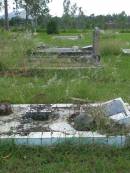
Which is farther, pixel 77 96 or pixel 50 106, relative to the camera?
pixel 77 96

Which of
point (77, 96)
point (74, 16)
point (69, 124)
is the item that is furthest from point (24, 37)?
point (74, 16)

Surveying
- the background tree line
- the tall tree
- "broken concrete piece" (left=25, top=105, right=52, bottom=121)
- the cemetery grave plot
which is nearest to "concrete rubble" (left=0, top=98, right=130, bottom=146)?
"broken concrete piece" (left=25, top=105, right=52, bottom=121)

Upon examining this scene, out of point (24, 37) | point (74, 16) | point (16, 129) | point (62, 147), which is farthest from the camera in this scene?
point (74, 16)

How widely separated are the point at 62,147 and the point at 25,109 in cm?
129

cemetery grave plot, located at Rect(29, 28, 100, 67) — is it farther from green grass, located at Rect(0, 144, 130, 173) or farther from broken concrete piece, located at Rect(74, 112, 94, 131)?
green grass, located at Rect(0, 144, 130, 173)

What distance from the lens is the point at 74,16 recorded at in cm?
5416

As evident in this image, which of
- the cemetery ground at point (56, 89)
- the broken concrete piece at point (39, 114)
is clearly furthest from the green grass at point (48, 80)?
the broken concrete piece at point (39, 114)

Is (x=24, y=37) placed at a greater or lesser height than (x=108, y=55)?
greater

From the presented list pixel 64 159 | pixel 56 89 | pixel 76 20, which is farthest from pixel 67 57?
pixel 76 20

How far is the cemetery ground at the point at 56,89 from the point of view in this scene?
4129 mm

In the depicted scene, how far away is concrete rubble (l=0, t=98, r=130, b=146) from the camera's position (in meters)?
4.52

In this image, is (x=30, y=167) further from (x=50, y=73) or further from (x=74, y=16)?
(x=74, y=16)

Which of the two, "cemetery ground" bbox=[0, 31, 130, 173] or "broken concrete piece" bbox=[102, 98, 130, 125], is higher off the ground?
"broken concrete piece" bbox=[102, 98, 130, 125]

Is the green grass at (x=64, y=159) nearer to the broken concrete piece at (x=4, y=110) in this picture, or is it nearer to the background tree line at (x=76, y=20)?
the broken concrete piece at (x=4, y=110)
